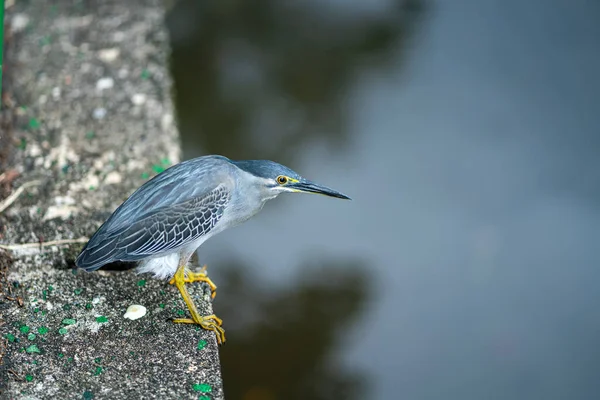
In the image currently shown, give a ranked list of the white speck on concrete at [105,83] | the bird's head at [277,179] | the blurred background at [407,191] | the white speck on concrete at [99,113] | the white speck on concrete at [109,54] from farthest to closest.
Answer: the white speck on concrete at [109,54] → the white speck on concrete at [105,83] → the white speck on concrete at [99,113] → the blurred background at [407,191] → the bird's head at [277,179]

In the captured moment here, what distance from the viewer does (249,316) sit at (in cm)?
416

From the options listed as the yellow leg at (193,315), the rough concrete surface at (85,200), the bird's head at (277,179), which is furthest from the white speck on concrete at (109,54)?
the yellow leg at (193,315)

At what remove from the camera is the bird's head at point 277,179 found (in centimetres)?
335

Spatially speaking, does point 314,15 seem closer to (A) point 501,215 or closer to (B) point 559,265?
(A) point 501,215

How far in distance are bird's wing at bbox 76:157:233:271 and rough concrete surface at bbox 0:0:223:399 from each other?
0.27 metres

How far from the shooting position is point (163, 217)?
3266mm

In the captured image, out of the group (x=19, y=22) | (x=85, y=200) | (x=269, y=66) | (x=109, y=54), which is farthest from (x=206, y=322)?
(x=19, y=22)

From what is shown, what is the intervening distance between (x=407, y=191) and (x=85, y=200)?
205 cm

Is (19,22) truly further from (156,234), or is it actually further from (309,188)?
(309,188)

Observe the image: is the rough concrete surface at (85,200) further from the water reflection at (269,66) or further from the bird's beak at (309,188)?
the bird's beak at (309,188)

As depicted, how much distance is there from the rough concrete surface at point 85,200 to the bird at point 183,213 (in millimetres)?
194

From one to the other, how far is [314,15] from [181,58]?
121 centimetres

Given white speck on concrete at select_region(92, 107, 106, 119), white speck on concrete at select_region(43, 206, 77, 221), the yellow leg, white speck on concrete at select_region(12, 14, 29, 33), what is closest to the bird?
the yellow leg

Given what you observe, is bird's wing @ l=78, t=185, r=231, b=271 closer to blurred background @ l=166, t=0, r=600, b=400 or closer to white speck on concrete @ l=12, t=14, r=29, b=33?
blurred background @ l=166, t=0, r=600, b=400
